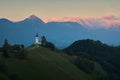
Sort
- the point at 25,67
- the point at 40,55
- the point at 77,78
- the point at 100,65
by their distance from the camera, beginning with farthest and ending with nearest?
the point at 100,65, the point at 40,55, the point at 77,78, the point at 25,67

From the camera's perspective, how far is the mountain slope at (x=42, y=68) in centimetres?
11900

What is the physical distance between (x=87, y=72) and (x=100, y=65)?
40.2 meters

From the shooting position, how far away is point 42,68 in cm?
13000

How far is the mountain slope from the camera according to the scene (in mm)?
119000

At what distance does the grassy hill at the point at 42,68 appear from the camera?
118812 millimetres

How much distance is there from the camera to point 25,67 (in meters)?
123

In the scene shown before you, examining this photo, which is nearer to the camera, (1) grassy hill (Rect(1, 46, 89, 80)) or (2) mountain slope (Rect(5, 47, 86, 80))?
(1) grassy hill (Rect(1, 46, 89, 80))

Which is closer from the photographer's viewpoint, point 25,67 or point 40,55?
point 25,67

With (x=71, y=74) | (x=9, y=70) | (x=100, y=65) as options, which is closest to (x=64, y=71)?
(x=71, y=74)

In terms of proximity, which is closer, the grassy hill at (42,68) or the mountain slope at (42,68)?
the grassy hill at (42,68)

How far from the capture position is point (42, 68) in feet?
427

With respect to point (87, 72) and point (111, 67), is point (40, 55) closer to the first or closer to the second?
point (87, 72)

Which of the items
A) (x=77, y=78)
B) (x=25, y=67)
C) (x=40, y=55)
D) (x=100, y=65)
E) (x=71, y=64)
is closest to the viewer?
(x=25, y=67)

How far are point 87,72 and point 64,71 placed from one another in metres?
25.5
